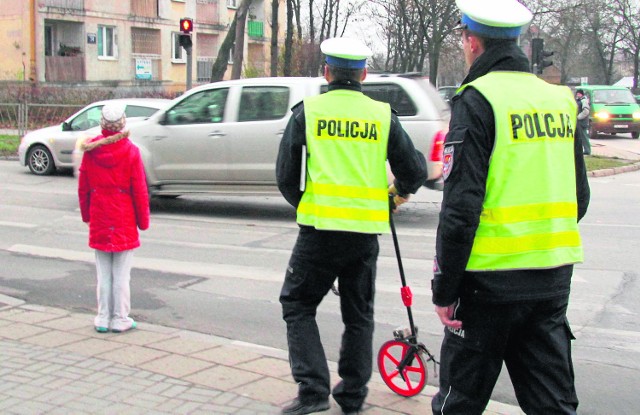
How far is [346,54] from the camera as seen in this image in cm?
420

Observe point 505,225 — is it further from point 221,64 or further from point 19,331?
point 221,64

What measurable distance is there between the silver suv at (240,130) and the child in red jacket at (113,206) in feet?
17.7

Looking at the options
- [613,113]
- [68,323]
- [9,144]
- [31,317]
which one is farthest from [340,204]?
[613,113]

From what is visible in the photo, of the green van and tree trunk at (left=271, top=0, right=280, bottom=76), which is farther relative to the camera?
the green van

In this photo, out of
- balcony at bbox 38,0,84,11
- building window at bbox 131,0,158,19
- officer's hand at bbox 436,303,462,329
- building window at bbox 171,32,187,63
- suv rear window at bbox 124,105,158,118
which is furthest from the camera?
building window at bbox 171,32,187,63

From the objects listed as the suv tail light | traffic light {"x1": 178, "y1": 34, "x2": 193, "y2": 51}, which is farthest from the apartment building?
the suv tail light

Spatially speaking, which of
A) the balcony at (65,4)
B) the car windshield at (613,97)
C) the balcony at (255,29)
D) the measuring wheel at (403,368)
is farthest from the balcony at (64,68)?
the measuring wheel at (403,368)

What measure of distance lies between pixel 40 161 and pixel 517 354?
1516 cm

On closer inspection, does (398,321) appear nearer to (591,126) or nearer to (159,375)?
(159,375)

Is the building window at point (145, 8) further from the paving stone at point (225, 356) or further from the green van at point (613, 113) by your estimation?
the paving stone at point (225, 356)

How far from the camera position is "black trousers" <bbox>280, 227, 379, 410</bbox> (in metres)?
4.20

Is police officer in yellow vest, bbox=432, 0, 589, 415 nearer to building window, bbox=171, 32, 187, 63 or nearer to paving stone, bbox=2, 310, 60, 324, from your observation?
paving stone, bbox=2, 310, 60, 324

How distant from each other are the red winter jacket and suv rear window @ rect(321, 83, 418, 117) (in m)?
5.58

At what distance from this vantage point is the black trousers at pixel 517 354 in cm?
308
